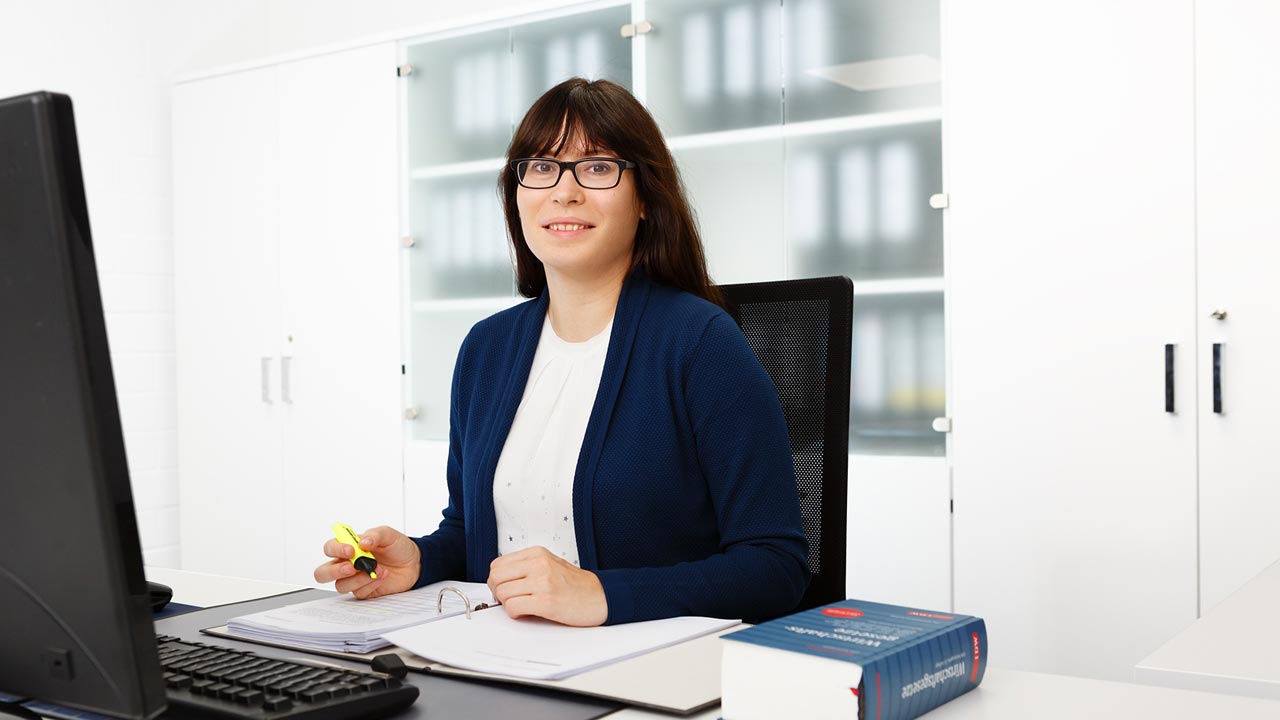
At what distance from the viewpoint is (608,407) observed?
138 centimetres

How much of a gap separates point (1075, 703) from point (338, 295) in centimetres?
290

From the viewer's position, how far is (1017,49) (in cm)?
243

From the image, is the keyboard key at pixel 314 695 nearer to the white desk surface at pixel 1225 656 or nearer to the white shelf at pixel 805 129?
the white desk surface at pixel 1225 656

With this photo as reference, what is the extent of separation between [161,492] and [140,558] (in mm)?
3487

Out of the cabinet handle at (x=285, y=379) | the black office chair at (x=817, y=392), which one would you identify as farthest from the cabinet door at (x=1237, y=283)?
the cabinet handle at (x=285, y=379)

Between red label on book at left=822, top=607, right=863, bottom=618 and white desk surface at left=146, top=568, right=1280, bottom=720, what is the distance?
9 centimetres

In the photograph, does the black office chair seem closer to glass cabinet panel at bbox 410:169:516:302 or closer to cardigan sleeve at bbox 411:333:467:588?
cardigan sleeve at bbox 411:333:467:588

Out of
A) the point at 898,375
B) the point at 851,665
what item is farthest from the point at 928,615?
the point at 898,375

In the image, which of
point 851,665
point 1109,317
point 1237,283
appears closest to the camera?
point 851,665

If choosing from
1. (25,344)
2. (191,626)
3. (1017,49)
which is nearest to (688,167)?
(1017,49)

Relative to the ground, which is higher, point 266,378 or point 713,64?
point 713,64

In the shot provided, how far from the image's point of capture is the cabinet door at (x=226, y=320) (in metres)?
3.56

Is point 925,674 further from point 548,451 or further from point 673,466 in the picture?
point 548,451

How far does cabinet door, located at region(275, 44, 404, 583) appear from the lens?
131 inches
